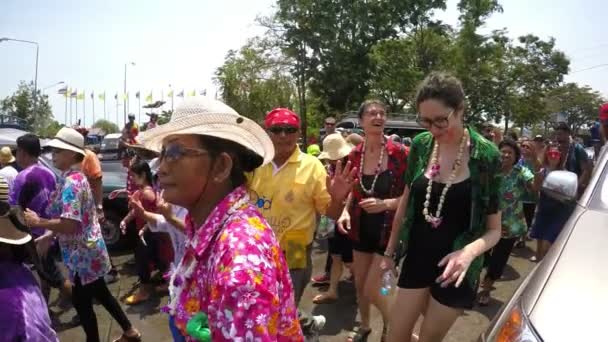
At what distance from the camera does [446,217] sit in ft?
8.78

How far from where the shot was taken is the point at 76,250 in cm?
383

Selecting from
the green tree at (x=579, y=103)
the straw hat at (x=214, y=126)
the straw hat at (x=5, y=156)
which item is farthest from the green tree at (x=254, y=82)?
the green tree at (x=579, y=103)

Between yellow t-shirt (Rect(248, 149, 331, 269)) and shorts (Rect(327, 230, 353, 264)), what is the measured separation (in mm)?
1437

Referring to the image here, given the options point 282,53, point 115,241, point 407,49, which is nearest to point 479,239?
point 115,241

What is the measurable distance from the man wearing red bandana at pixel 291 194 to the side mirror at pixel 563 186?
4.22 feet

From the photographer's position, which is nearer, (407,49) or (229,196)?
(229,196)

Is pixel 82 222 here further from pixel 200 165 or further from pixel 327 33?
pixel 327 33

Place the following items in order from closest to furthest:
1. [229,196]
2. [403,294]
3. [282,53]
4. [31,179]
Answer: [229,196] < [403,294] < [31,179] < [282,53]

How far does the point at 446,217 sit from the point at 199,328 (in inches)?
68.4

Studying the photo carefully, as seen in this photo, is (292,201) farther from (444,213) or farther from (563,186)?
(563,186)

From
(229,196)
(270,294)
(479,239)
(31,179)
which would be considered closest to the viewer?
(270,294)

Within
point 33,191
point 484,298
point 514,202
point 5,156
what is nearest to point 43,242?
point 33,191

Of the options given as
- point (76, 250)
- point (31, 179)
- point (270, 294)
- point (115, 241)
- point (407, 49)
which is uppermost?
point (407, 49)

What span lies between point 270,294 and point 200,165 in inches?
19.8
